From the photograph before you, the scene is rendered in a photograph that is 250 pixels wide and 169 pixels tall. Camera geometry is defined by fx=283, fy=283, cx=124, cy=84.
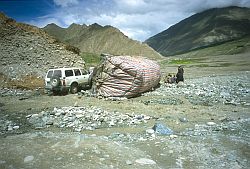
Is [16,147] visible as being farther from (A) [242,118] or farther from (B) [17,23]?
(B) [17,23]

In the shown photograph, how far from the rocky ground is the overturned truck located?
1.57 meters

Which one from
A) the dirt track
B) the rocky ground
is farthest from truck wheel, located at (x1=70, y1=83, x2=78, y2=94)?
the dirt track

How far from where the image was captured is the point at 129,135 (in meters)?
9.91

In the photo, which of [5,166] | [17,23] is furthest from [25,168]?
[17,23]

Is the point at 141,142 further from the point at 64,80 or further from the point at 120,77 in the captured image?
the point at 64,80

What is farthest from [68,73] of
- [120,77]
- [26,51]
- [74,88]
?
[26,51]

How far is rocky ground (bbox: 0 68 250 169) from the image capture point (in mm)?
7613

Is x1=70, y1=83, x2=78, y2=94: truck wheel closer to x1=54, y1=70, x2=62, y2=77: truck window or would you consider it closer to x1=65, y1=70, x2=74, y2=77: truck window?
x1=65, y1=70, x2=74, y2=77: truck window

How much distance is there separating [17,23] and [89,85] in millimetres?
12022

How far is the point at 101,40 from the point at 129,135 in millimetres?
154688

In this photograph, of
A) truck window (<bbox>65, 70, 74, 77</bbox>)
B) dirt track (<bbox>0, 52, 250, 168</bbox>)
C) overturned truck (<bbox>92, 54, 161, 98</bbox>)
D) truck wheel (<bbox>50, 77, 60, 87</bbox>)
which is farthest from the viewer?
truck window (<bbox>65, 70, 74, 77</bbox>)

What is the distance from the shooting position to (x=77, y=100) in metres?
17.7

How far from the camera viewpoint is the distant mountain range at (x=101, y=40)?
14900 centimetres

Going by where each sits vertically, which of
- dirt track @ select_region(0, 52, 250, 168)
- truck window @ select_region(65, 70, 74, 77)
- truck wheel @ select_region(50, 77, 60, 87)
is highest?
truck window @ select_region(65, 70, 74, 77)
